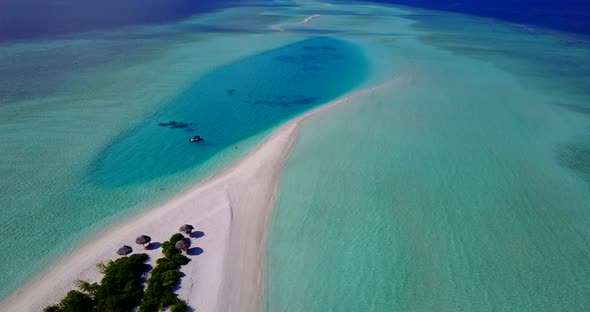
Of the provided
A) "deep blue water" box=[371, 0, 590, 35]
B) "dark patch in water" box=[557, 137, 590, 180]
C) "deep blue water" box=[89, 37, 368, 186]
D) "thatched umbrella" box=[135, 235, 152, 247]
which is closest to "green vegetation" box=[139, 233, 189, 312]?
"thatched umbrella" box=[135, 235, 152, 247]

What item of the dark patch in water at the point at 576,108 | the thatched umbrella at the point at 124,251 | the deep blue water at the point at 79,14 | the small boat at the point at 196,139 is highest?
the deep blue water at the point at 79,14

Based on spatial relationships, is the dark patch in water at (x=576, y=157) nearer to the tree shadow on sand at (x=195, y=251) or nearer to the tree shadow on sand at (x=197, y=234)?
the tree shadow on sand at (x=197, y=234)

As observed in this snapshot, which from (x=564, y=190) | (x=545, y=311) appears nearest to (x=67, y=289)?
(x=545, y=311)

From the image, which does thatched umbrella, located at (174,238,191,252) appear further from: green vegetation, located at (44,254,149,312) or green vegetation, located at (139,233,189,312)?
green vegetation, located at (44,254,149,312)

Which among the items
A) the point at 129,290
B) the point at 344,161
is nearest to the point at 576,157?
the point at 344,161

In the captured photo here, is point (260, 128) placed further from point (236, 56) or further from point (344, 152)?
point (236, 56)

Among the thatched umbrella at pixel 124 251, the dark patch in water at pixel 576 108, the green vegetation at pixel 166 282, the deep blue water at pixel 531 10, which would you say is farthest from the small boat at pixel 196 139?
the deep blue water at pixel 531 10
